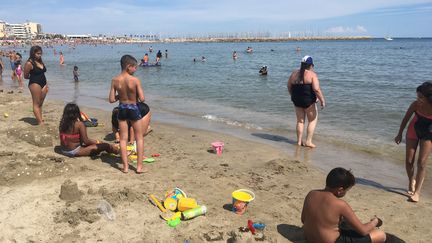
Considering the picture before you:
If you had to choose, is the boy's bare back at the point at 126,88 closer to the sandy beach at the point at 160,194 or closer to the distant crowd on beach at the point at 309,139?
the distant crowd on beach at the point at 309,139

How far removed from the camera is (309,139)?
7.96 metres

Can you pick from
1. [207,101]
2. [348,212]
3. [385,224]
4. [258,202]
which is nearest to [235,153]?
[258,202]

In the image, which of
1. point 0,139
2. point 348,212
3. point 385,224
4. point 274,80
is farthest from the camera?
point 274,80

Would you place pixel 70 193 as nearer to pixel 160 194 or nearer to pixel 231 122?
pixel 160 194

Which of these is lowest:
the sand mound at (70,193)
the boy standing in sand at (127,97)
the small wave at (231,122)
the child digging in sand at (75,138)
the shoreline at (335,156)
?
the shoreline at (335,156)

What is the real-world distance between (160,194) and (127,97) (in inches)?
61.3

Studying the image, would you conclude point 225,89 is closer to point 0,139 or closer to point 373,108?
point 373,108

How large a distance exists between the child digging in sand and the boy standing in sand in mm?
904

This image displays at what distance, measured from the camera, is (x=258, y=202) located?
4914mm

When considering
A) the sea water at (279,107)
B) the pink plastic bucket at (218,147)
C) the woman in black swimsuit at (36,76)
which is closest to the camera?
the pink plastic bucket at (218,147)

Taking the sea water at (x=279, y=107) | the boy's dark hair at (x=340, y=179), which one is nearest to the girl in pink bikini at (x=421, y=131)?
the sea water at (x=279, y=107)

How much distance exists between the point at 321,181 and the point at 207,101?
9299 millimetres

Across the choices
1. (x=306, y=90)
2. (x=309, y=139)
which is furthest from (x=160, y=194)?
(x=309, y=139)

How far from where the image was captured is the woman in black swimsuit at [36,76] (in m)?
7.60
